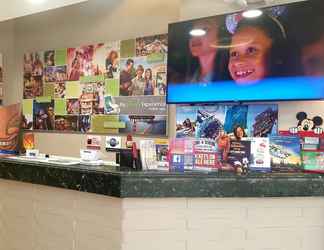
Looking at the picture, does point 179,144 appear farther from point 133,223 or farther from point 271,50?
point 271,50

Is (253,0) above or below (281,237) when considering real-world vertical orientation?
above

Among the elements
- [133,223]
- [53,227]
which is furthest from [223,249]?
[53,227]

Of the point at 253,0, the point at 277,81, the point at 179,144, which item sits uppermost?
the point at 253,0

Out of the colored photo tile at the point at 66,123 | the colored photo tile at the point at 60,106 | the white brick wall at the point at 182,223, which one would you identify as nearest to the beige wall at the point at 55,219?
the white brick wall at the point at 182,223

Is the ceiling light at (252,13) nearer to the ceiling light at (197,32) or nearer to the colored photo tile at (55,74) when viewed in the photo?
the ceiling light at (197,32)

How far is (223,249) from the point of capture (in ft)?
5.06

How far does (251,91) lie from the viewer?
2.84m

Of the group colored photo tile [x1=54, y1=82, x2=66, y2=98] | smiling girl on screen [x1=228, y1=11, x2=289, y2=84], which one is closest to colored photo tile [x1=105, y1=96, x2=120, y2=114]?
colored photo tile [x1=54, y1=82, x2=66, y2=98]

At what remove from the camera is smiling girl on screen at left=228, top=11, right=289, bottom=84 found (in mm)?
2727

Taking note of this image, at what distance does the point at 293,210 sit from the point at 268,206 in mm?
101

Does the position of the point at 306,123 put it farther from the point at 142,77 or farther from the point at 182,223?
the point at 142,77

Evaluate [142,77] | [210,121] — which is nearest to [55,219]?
[210,121]

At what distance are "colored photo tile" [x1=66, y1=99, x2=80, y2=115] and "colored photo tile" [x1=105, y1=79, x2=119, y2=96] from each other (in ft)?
1.47

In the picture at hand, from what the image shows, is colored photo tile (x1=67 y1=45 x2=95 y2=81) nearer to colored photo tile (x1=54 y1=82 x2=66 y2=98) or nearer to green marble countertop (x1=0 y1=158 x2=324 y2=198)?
colored photo tile (x1=54 y1=82 x2=66 y2=98)
